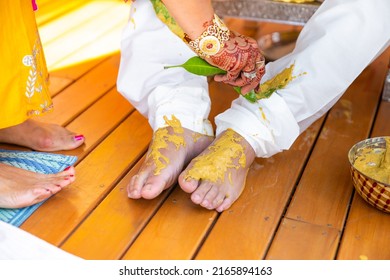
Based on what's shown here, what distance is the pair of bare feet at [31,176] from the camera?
1.47 meters

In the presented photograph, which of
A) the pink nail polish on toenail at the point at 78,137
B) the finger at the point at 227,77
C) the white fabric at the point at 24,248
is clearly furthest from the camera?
the pink nail polish on toenail at the point at 78,137

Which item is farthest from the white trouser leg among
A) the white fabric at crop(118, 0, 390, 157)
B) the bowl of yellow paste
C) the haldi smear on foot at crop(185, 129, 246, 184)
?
the bowl of yellow paste

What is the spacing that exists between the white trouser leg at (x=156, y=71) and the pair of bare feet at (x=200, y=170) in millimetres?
89

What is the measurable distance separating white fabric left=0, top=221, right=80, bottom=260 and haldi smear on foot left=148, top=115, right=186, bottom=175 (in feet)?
1.04

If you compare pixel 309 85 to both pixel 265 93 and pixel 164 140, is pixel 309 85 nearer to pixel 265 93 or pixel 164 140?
pixel 265 93

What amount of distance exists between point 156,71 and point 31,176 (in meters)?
0.43

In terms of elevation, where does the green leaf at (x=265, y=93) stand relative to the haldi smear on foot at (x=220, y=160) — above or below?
above

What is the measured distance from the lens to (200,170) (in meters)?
1.49

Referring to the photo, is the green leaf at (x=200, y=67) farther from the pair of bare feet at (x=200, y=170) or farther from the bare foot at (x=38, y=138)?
the bare foot at (x=38, y=138)

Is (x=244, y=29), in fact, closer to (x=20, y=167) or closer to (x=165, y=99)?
(x=165, y=99)

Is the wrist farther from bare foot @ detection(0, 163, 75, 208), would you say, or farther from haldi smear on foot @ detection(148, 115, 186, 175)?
bare foot @ detection(0, 163, 75, 208)

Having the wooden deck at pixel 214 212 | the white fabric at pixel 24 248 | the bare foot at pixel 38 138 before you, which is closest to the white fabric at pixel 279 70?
the wooden deck at pixel 214 212

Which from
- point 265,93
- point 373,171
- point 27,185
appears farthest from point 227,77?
point 27,185

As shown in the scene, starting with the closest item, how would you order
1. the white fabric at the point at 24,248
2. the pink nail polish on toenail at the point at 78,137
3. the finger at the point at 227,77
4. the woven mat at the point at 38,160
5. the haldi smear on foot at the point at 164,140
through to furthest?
the white fabric at the point at 24,248
the finger at the point at 227,77
the haldi smear on foot at the point at 164,140
the woven mat at the point at 38,160
the pink nail polish on toenail at the point at 78,137
